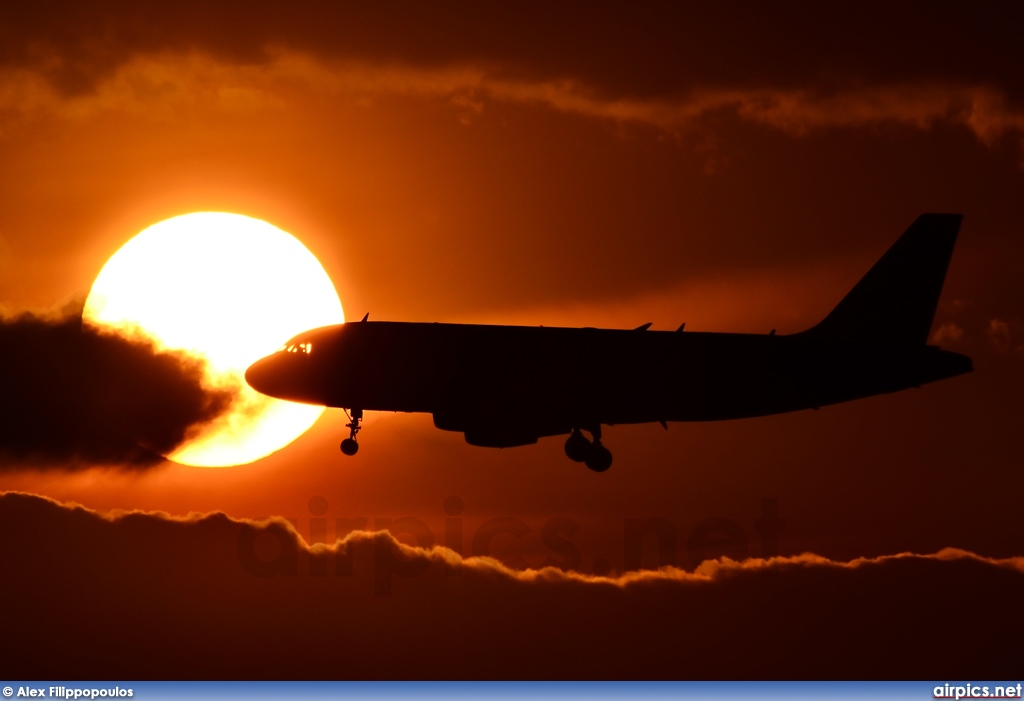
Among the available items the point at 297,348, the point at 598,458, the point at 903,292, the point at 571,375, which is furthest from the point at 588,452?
the point at 903,292

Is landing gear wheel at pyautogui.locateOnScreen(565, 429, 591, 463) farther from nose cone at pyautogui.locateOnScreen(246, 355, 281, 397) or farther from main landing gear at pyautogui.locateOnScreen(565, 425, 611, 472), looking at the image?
nose cone at pyautogui.locateOnScreen(246, 355, 281, 397)

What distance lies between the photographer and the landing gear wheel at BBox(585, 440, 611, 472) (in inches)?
2159

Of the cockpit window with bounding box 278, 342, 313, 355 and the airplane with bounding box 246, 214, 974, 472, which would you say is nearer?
the airplane with bounding box 246, 214, 974, 472

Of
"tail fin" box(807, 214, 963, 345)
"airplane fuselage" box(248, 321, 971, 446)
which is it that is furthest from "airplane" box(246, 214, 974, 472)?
"tail fin" box(807, 214, 963, 345)

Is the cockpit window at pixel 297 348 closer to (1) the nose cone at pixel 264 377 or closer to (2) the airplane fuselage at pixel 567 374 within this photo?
(2) the airplane fuselage at pixel 567 374

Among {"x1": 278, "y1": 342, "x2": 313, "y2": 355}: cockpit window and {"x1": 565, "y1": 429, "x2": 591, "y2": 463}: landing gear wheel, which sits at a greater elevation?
{"x1": 278, "y1": 342, "x2": 313, "y2": 355}: cockpit window

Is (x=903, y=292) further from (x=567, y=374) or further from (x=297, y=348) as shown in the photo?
(x=297, y=348)

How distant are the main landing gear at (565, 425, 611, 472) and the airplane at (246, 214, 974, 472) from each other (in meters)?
0.06

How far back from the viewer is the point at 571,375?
52.9 m

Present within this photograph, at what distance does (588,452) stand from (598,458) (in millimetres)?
607

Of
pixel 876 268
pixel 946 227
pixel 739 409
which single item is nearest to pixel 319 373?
pixel 739 409

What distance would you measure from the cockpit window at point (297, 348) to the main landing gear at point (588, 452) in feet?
45.8

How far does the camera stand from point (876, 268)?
58250mm

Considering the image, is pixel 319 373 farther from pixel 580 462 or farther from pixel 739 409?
pixel 739 409
